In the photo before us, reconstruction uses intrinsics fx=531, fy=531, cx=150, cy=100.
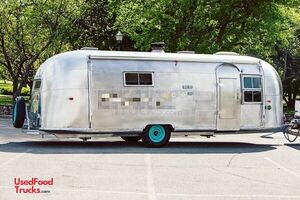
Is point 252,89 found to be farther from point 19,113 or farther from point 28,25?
point 28,25

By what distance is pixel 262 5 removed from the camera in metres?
29.2

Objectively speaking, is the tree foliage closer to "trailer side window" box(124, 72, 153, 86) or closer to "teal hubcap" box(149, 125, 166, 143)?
"trailer side window" box(124, 72, 153, 86)

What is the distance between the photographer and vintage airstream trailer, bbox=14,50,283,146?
15.4m

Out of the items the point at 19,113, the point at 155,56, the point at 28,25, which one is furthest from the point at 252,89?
the point at 28,25

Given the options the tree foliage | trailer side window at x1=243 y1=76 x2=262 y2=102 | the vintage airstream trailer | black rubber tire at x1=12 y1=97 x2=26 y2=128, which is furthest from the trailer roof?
the tree foliage

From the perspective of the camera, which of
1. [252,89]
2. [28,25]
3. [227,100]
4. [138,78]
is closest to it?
[138,78]

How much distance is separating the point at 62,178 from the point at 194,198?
284 cm

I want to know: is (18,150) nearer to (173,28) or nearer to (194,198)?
(194,198)

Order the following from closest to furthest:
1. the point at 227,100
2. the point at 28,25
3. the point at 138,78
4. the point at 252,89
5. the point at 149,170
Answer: the point at 149,170
the point at 138,78
the point at 227,100
the point at 252,89
the point at 28,25

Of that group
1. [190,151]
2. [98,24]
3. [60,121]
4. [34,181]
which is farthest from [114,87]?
[98,24]

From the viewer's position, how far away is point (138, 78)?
635 inches

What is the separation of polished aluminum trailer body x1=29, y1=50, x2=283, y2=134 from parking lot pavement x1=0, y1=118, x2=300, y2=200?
788mm

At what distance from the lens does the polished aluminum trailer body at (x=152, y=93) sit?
15.4 meters

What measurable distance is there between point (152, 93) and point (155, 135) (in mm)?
1300
